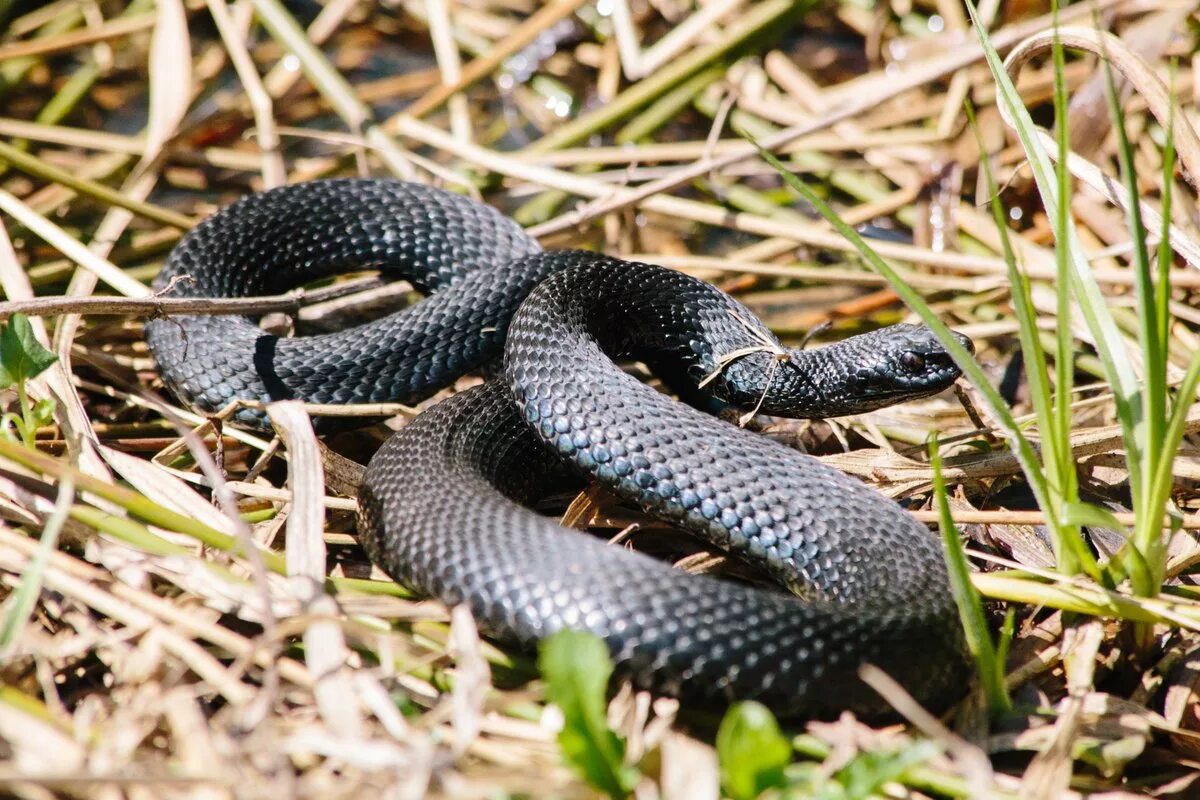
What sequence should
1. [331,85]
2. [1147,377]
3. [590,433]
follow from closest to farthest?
1. [1147,377]
2. [590,433]
3. [331,85]

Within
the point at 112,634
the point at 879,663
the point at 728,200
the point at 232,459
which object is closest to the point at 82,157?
the point at 232,459

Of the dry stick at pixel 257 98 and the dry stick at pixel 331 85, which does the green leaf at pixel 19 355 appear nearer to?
the dry stick at pixel 257 98

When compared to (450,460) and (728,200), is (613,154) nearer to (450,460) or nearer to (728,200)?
(728,200)

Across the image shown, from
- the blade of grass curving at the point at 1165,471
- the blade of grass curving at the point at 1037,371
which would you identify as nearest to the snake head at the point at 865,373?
the blade of grass curving at the point at 1037,371

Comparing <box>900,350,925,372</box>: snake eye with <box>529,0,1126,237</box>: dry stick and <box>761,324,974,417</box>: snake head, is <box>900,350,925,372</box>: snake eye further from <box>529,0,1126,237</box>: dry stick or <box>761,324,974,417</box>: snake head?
<box>529,0,1126,237</box>: dry stick

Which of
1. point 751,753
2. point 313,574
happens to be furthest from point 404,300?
point 751,753

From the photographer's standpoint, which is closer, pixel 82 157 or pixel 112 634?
pixel 112 634

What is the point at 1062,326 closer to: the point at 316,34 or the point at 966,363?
the point at 966,363

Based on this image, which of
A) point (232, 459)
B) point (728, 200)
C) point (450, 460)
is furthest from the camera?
point (728, 200)
